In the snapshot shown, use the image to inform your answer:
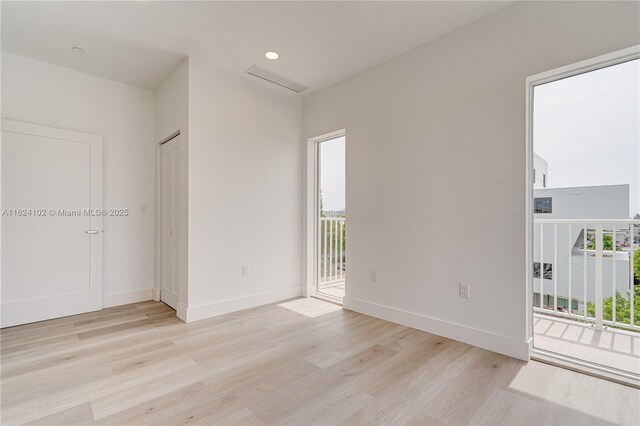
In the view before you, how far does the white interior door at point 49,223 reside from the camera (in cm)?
300

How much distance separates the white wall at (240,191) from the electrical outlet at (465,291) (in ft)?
6.99

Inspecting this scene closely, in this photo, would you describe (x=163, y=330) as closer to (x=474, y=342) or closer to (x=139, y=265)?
(x=139, y=265)

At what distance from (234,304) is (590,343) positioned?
329 centimetres

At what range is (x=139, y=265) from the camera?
12.7 ft

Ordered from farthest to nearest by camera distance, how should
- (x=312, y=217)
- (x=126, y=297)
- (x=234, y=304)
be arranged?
(x=312, y=217) → (x=126, y=297) → (x=234, y=304)

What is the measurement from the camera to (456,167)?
2.65m

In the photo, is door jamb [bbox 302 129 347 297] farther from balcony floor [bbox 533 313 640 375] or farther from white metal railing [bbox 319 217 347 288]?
balcony floor [bbox 533 313 640 375]

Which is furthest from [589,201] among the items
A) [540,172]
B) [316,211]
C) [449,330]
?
[316,211]

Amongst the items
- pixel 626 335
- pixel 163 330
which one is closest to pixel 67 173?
pixel 163 330

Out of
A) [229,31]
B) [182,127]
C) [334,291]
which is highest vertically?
[229,31]

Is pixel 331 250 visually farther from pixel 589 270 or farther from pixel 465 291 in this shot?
pixel 589 270

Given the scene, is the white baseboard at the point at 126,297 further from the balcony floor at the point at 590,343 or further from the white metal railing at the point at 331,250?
the balcony floor at the point at 590,343

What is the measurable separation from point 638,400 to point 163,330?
11.4 feet

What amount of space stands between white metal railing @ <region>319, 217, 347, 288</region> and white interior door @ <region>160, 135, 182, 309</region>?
1.85 m
